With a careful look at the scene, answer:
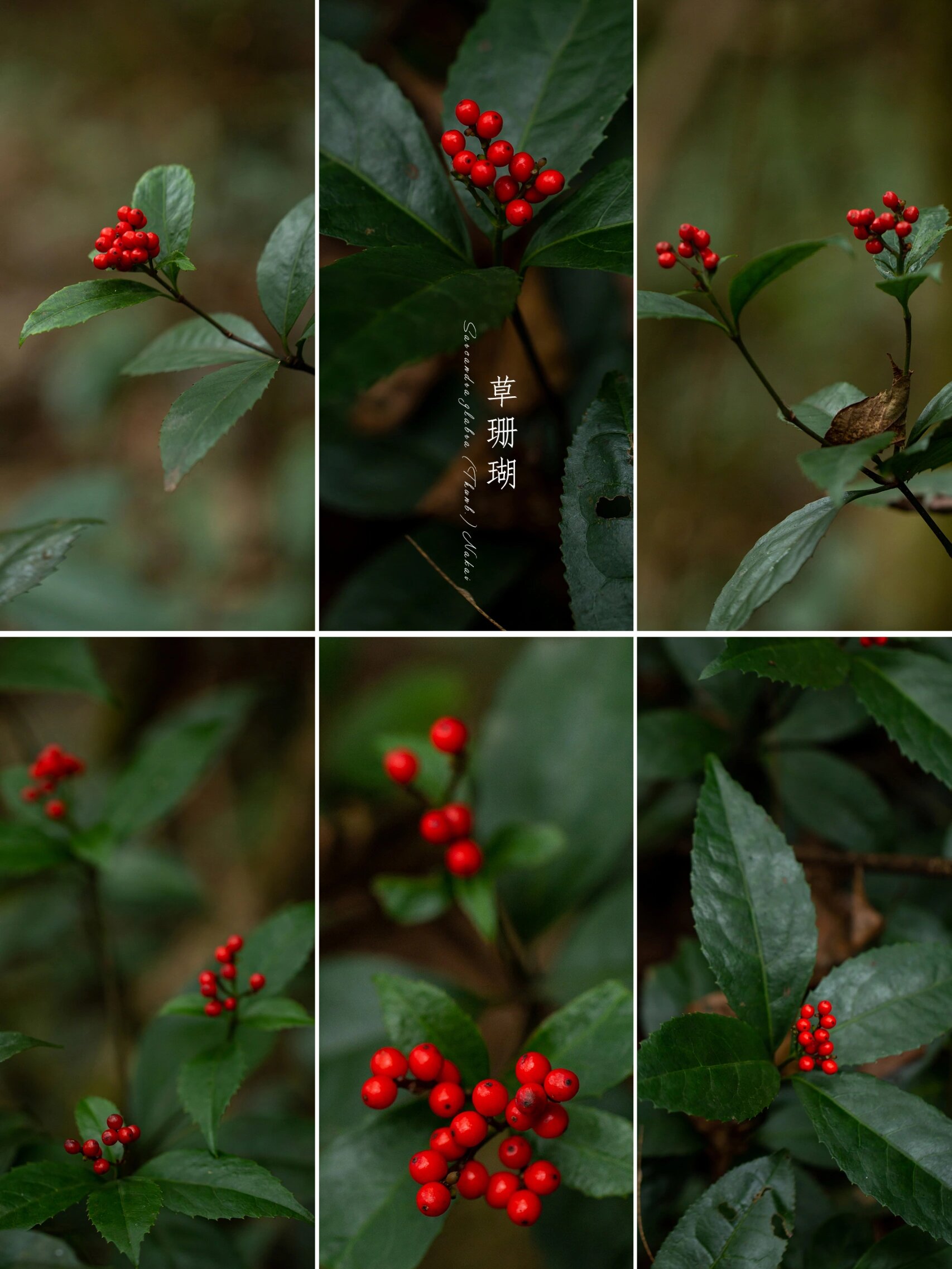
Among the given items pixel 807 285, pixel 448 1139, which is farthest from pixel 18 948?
pixel 807 285

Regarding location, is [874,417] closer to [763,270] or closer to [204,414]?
[763,270]

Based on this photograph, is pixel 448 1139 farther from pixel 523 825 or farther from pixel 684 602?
pixel 684 602

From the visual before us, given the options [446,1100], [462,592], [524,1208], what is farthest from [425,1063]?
[462,592]

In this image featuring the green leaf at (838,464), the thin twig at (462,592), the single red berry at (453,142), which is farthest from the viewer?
the thin twig at (462,592)

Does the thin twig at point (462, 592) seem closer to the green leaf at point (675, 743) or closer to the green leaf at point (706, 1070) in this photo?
the green leaf at point (675, 743)

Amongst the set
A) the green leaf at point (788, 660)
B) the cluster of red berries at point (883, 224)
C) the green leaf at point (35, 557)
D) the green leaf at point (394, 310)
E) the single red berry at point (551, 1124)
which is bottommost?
the single red berry at point (551, 1124)

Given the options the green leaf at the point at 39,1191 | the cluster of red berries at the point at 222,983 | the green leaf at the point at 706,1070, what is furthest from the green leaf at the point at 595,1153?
the green leaf at the point at 39,1191
